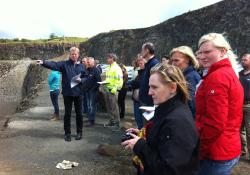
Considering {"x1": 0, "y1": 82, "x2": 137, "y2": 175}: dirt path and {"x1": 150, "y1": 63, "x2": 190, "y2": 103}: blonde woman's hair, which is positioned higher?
{"x1": 150, "y1": 63, "x2": 190, "y2": 103}: blonde woman's hair

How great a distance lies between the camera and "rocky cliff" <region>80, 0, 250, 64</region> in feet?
66.5

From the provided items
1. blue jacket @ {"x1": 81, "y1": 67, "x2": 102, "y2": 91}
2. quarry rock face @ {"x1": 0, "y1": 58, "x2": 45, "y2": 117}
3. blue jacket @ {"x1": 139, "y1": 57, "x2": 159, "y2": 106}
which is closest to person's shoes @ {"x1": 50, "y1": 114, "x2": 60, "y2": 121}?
blue jacket @ {"x1": 81, "y1": 67, "x2": 102, "y2": 91}

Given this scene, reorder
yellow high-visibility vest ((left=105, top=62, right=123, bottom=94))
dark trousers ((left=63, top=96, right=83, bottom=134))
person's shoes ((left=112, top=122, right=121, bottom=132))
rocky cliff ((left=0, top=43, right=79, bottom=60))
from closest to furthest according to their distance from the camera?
1. dark trousers ((left=63, top=96, right=83, bottom=134))
2. person's shoes ((left=112, top=122, right=121, bottom=132))
3. yellow high-visibility vest ((left=105, top=62, right=123, bottom=94))
4. rocky cliff ((left=0, top=43, right=79, bottom=60))

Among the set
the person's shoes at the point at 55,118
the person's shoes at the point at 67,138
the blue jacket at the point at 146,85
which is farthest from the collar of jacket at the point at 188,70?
the person's shoes at the point at 55,118

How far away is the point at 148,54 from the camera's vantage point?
6875 millimetres

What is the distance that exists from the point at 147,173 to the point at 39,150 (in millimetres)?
5660

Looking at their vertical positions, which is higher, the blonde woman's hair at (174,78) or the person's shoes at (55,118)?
the blonde woman's hair at (174,78)

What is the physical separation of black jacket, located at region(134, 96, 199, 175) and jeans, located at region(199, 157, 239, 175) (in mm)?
400

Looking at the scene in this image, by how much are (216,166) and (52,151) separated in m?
5.36

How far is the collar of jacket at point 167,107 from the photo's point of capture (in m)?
2.91

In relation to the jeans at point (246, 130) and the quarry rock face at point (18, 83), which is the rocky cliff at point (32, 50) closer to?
the quarry rock face at point (18, 83)

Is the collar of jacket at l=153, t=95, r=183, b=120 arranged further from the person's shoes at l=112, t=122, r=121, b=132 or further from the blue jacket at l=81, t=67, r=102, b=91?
the blue jacket at l=81, t=67, r=102, b=91

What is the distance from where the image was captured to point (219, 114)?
10.5 ft

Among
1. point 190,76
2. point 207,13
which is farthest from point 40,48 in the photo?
point 190,76
